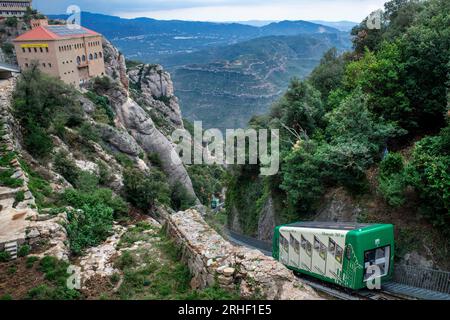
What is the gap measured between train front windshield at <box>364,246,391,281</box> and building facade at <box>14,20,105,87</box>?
43873 millimetres

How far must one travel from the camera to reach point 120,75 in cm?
6831

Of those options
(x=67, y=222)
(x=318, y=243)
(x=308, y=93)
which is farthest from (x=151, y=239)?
(x=308, y=93)

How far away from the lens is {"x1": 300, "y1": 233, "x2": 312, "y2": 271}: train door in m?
14.7

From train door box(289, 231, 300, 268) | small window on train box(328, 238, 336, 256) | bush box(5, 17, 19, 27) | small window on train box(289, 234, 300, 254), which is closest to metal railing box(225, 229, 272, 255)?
train door box(289, 231, 300, 268)

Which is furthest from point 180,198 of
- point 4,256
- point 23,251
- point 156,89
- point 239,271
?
point 156,89

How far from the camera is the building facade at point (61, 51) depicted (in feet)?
153

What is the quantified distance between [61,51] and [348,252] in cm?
4784

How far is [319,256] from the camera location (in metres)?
14.1

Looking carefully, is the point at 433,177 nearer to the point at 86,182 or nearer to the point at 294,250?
the point at 294,250

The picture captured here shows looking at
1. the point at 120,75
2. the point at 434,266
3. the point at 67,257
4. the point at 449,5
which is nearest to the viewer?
the point at 67,257

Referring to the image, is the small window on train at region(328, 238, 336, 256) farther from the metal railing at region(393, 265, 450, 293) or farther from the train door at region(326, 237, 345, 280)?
the metal railing at region(393, 265, 450, 293)

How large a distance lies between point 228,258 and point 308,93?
19.4 metres

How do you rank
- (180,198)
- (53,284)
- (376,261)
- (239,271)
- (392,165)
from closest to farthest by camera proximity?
1. (239,271)
2. (53,284)
3. (376,261)
4. (392,165)
5. (180,198)
